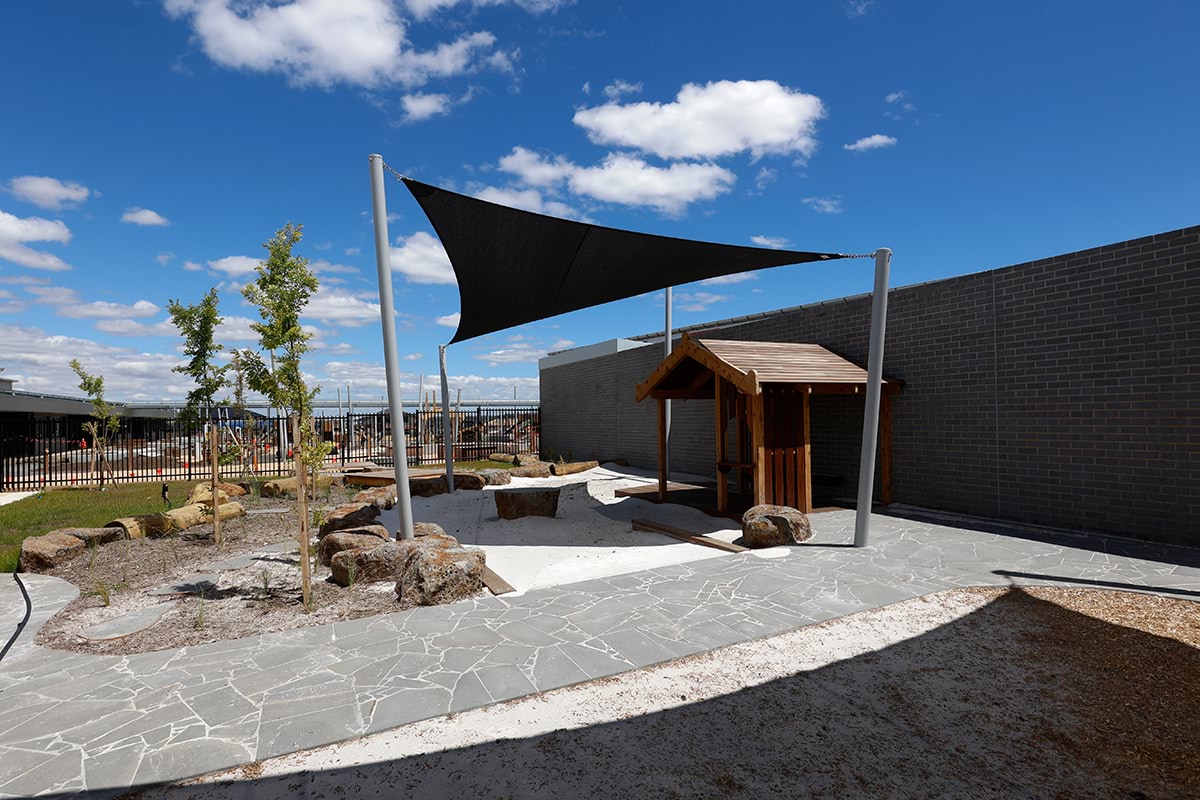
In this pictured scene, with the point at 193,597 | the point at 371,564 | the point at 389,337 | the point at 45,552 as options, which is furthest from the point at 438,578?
the point at 45,552

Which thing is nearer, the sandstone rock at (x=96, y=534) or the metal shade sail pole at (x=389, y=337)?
the metal shade sail pole at (x=389, y=337)

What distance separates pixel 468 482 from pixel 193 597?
6.71m

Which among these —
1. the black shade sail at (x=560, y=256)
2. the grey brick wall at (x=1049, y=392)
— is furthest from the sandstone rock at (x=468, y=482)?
the grey brick wall at (x=1049, y=392)

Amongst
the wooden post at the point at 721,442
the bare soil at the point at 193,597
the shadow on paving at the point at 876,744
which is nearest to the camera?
the shadow on paving at the point at 876,744

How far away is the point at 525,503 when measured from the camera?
27.2 feet

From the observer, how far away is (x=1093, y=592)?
187 inches

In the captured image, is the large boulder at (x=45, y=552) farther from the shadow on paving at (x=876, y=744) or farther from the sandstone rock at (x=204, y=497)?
the shadow on paving at (x=876, y=744)

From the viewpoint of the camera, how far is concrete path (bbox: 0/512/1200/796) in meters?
2.72

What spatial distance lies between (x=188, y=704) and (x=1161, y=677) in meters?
5.42

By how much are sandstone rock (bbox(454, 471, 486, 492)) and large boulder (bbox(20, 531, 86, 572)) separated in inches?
237

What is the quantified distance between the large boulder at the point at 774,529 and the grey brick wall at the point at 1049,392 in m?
3.24

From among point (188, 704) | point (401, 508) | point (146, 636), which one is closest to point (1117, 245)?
point (401, 508)

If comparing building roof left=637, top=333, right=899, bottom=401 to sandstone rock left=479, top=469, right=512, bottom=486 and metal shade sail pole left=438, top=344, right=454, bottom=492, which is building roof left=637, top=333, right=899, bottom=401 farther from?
sandstone rock left=479, top=469, right=512, bottom=486

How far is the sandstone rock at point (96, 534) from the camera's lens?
6822 mm
